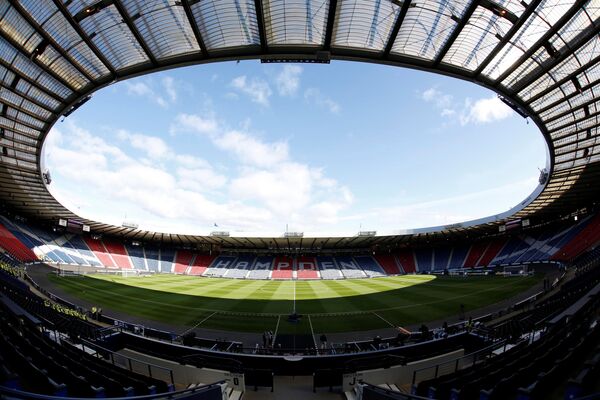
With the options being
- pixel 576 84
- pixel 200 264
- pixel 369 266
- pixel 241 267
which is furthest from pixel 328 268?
pixel 576 84

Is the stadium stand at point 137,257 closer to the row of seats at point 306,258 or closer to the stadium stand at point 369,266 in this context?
the row of seats at point 306,258

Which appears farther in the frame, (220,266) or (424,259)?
(220,266)

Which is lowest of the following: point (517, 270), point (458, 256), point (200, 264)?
point (200, 264)

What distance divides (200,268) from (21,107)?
46911mm

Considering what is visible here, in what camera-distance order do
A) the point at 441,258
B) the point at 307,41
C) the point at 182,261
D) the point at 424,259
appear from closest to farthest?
the point at 307,41 < the point at 441,258 < the point at 424,259 < the point at 182,261

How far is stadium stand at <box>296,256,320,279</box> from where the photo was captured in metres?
59.0

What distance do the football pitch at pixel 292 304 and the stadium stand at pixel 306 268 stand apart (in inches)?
801

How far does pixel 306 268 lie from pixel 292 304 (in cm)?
3286

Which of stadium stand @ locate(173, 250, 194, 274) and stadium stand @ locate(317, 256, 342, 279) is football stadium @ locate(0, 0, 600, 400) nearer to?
stadium stand @ locate(317, 256, 342, 279)

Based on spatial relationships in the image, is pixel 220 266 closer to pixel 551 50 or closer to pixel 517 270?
pixel 517 270

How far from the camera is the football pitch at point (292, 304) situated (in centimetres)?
2283

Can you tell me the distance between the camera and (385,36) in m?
15.9

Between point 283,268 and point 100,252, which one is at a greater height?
point 100,252

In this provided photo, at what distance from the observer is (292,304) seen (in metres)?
30.6
